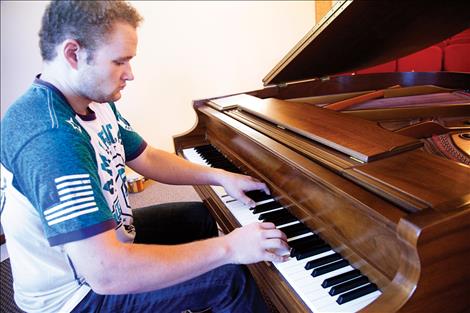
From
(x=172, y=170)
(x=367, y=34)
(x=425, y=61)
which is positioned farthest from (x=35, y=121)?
(x=425, y=61)

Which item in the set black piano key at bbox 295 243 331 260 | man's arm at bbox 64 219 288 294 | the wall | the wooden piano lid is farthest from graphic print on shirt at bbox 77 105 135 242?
the wall

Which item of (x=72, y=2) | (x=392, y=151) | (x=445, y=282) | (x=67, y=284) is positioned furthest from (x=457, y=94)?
(x=67, y=284)

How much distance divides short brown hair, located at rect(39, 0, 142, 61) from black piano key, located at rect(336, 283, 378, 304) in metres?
0.82

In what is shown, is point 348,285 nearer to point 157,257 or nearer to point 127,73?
point 157,257

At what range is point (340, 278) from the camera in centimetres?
82

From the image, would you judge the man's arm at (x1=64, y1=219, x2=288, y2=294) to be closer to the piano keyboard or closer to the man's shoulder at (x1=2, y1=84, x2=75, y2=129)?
the piano keyboard

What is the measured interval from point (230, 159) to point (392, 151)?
2.70 feet

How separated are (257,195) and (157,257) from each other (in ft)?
1.59

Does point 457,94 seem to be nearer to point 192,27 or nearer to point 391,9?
point 391,9

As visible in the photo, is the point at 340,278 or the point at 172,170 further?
the point at 172,170

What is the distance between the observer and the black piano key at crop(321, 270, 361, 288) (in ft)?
2.65

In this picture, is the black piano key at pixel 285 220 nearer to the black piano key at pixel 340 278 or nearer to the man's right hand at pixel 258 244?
the man's right hand at pixel 258 244

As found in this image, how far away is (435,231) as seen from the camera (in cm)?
61

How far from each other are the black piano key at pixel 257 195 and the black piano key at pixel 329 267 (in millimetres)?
417
